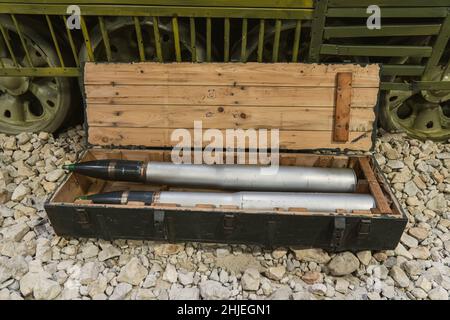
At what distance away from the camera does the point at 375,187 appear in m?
2.99

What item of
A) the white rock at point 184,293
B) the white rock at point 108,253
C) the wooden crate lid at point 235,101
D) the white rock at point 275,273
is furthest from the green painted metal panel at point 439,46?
the white rock at point 108,253

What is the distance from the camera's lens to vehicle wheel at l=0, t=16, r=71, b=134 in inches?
155

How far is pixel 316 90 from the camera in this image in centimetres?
328

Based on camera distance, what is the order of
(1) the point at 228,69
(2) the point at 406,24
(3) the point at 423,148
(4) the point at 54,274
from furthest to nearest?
(3) the point at 423,148, (2) the point at 406,24, (1) the point at 228,69, (4) the point at 54,274

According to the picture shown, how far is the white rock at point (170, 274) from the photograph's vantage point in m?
2.78

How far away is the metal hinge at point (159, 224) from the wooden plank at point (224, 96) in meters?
1.17

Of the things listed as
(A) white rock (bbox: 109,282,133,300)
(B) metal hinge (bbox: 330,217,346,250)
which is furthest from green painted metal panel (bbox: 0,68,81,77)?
(B) metal hinge (bbox: 330,217,346,250)

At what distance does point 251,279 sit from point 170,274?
0.63m

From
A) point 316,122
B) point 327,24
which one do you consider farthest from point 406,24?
point 316,122

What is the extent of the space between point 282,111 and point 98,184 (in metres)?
1.89

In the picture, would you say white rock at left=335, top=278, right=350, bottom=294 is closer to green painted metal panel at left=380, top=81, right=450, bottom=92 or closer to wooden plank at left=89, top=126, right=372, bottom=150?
wooden plank at left=89, top=126, right=372, bottom=150

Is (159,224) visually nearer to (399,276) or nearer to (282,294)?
(282,294)

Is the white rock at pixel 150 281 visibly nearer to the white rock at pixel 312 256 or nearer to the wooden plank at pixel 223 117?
the white rock at pixel 312 256

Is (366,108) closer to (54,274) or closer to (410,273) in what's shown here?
(410,273)
